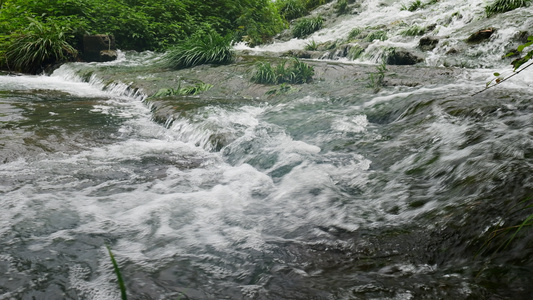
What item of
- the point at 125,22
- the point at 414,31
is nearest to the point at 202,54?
the point at 125,22

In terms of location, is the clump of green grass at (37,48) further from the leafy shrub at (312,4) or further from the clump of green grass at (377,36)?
the leafy shrub at (312,4)

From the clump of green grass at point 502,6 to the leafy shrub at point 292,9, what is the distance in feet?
34.1

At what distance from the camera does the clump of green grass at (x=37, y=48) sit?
10000 millimetres

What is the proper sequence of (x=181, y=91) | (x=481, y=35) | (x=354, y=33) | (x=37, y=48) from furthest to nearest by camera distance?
1. (x=354, y=33)
2. (x=37, y=48)
3. (x=481, y=35)
4. (x=181, y=91)

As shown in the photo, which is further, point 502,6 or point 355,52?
point 355,52

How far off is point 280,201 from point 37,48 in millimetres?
10475

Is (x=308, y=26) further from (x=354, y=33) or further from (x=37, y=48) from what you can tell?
(x=37, y=48)

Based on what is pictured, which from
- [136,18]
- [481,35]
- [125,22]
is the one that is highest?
[136,18]

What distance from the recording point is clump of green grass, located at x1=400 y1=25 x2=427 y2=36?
9625 mm

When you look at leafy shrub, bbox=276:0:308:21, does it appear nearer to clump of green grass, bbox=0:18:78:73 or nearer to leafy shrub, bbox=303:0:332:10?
leafy shrub, bbox=303:0:332:10

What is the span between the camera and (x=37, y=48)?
10.3 meters

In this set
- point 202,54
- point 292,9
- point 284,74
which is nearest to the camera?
point 284,74

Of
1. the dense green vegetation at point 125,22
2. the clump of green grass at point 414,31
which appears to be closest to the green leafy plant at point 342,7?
the dense green vegetation at point 125,22

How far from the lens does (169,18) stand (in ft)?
44.9
